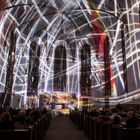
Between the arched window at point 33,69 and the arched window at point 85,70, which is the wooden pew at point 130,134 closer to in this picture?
the arched window at point 33,69

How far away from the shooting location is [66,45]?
31172 millimetres

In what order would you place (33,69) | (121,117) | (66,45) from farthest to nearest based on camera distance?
(66,45) < (33,69) < (121,117)

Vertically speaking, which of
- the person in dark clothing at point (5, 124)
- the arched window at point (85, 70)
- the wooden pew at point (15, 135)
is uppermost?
the arched window at point (85, 70)

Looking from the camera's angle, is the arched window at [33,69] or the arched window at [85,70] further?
the arched window at [85,70]

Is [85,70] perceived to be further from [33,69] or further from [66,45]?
[33,69]

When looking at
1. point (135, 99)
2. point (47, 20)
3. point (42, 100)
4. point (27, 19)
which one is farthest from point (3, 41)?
point (135, 99)

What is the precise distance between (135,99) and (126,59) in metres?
3.20

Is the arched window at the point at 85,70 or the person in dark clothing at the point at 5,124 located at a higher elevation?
the arched window at the point at 85,70

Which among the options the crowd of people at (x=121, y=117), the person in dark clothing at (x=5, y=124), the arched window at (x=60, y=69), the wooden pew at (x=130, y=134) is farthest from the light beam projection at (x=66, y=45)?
the wooden pew at (x=130, y=134)

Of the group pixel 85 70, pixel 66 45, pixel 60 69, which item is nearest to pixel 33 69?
pixel 60 69

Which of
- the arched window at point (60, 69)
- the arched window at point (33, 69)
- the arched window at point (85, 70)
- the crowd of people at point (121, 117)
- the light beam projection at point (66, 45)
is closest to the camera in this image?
the crowd of people at point (121, 117)

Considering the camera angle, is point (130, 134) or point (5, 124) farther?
point (5, 124)

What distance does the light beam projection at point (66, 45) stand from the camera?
21297 mm

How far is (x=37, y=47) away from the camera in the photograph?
29.5m
